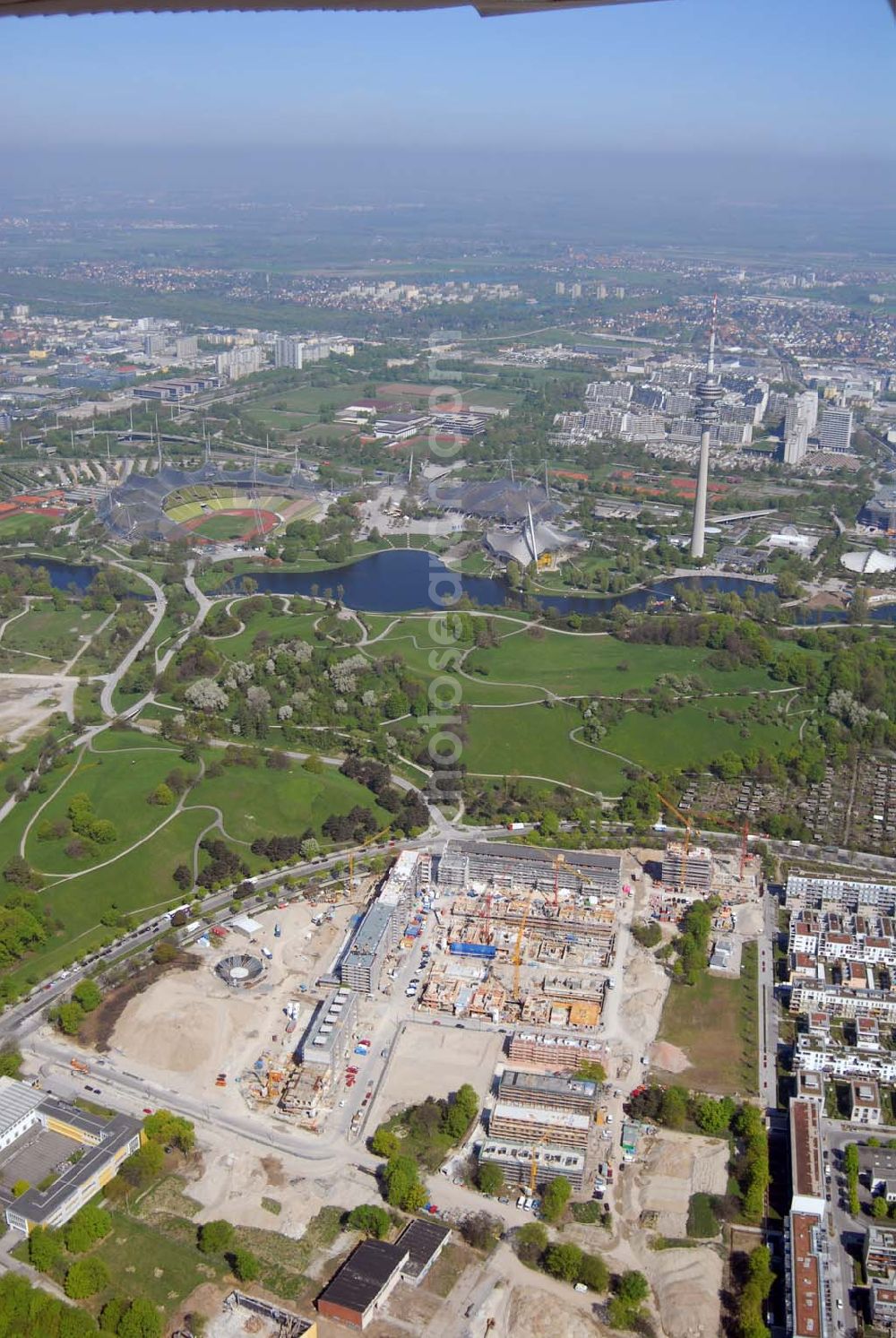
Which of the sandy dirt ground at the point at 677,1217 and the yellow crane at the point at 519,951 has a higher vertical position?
the sandy dirt ground at the point at 677,1217

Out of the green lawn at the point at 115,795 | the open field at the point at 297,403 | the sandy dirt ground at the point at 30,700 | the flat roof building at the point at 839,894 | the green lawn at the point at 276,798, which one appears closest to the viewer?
the flat roof building at the point at 839,894

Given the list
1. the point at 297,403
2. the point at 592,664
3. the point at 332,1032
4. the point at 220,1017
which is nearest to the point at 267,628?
the point at 592,664

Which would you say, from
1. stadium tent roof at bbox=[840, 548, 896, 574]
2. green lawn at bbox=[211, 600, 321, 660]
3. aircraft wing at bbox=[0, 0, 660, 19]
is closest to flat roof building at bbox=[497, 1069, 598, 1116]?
green lawn at bbox=[211, 600, 321, 660]

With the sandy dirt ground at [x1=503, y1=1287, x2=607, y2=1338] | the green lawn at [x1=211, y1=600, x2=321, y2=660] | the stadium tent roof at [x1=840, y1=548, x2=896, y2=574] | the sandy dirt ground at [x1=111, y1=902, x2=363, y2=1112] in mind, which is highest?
the green lawn at [x1=211, y1=600, x2=321, y2=660]

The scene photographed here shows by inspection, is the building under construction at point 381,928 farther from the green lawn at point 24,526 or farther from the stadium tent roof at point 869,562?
the green lawn at point 24,526

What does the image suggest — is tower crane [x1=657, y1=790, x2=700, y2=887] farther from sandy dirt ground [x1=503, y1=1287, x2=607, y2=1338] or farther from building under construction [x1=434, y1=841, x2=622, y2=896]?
sandy dirt ground [x1=503, y1=1287, x2=607, y2=1338]

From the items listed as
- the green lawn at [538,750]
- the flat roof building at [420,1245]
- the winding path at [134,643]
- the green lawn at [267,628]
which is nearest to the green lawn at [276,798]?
the green lawn at [538,750]

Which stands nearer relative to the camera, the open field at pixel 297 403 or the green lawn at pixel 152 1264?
the green lawn at pixel 152 1264

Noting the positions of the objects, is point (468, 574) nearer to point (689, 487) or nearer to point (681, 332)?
point (689, 487)
